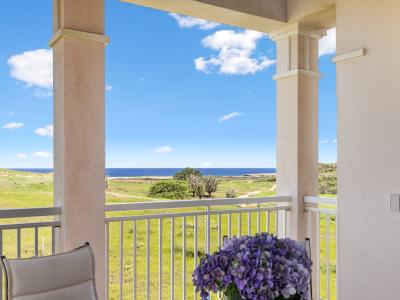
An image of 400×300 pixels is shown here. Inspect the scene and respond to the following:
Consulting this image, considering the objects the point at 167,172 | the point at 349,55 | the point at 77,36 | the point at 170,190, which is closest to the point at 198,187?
the point at 170,190

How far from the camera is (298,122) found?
359cm

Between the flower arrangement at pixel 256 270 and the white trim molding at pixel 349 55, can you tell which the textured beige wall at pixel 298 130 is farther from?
the flower arrangement at pixel 256 270

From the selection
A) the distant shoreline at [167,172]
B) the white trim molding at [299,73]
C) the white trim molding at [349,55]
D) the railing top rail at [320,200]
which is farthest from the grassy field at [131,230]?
the white trim molding at [349,55]

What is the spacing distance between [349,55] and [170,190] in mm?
8765

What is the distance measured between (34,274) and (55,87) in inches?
60.1

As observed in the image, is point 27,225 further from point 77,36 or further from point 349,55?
point 349,55

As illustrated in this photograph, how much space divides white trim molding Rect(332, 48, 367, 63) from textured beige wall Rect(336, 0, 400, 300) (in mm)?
31

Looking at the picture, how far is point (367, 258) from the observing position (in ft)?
9.07

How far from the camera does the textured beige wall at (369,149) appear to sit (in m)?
2.61

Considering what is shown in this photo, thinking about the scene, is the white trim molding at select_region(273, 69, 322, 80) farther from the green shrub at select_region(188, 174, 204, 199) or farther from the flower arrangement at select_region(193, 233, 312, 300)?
the green shrub at select_region(188, 174, 204, 199)

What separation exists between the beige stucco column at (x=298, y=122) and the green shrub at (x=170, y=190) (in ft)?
23.7

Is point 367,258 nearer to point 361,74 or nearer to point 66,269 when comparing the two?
point 361,74

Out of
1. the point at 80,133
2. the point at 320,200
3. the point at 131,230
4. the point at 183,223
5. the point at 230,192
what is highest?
the point at 80,133

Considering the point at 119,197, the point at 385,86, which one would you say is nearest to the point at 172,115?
the point at 119,197
